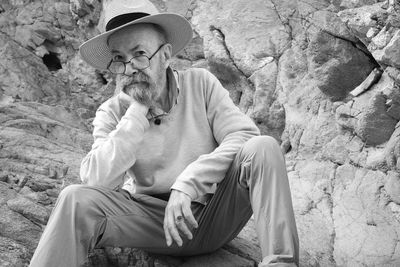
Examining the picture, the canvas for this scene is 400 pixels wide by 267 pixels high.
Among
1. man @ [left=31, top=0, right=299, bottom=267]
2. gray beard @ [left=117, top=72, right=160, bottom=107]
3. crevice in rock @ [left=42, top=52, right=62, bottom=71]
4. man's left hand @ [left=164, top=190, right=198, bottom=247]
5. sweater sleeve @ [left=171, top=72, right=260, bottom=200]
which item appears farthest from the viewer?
crevice in rock @ [left=42, top=52, right=62, bottom=71]

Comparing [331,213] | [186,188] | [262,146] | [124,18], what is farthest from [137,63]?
[331,213]

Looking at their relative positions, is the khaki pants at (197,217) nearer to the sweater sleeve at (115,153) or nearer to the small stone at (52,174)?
the sweater sleeve at (115,153)

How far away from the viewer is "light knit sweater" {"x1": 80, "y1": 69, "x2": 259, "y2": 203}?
3.71 meters

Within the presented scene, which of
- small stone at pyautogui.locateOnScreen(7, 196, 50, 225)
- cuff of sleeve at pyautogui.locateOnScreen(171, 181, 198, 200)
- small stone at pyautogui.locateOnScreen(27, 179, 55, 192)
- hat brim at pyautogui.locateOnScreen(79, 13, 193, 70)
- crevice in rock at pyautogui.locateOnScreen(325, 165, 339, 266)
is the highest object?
hat brim at pyautogui.locateOnScreen(79, 13, 193, 70)

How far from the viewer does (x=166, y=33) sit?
456 cm

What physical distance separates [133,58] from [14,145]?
300 centimetres

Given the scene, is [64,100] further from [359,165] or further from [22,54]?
[359,165]

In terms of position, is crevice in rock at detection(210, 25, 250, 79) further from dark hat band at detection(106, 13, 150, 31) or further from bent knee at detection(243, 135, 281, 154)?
bent knee at detection(243, 135, 281, 154)

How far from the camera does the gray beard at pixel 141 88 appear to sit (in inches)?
162

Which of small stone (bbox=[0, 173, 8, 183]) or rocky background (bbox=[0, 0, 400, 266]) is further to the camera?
small stone (bbox=[0, 173, 8, 183])

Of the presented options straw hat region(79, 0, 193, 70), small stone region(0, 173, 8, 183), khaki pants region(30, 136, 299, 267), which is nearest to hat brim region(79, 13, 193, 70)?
straw hat region(79, 0, 193, 70)


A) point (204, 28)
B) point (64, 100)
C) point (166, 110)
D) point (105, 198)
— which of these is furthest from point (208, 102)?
point (64, 100)

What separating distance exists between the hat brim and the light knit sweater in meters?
0.33

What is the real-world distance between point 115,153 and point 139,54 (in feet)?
3.03
